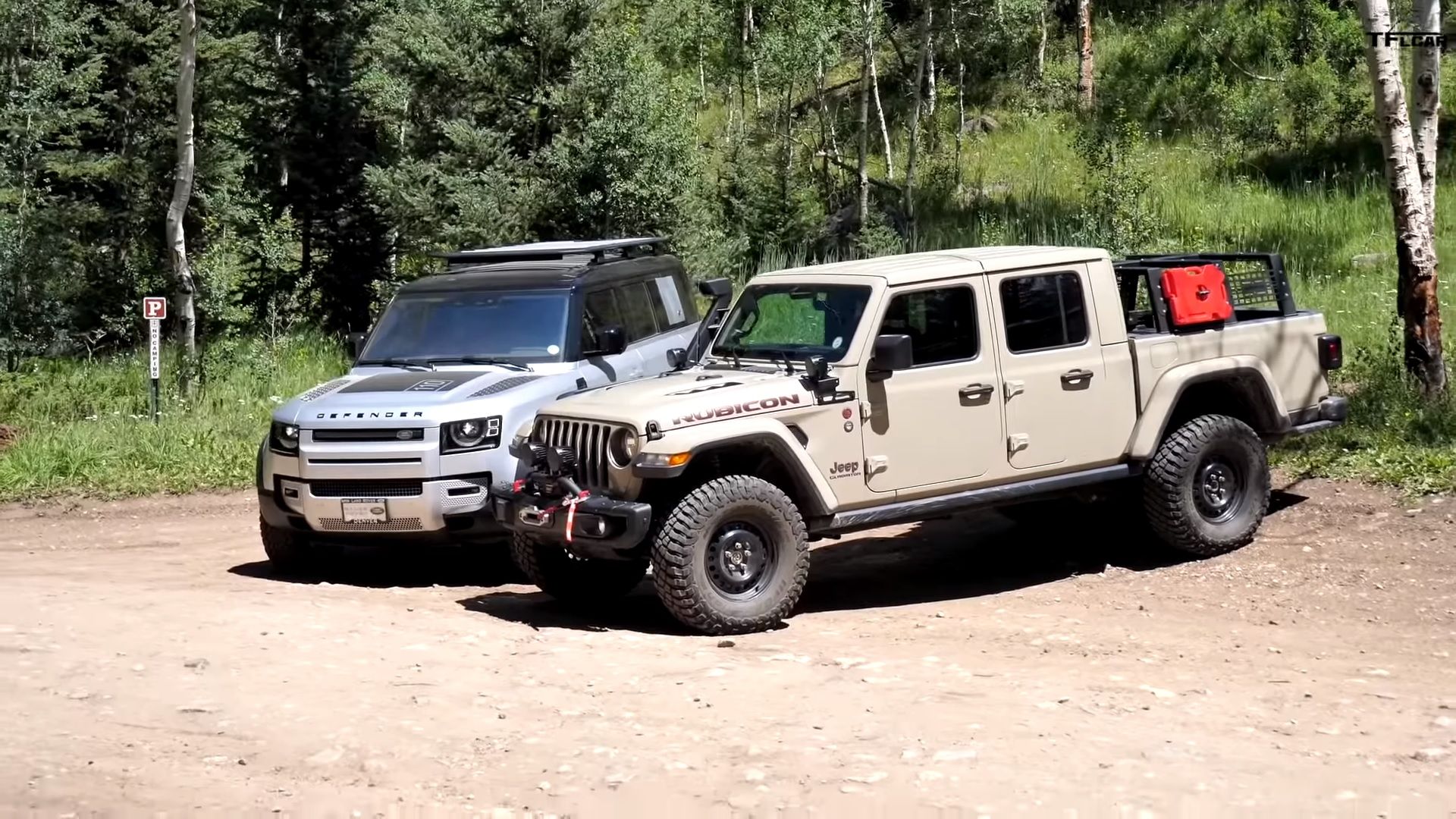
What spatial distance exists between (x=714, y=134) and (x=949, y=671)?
1325 inches

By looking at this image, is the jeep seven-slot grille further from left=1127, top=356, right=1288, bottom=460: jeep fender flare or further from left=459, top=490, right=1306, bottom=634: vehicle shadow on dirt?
left=1127, top=356, right=1288, bottom=460: jeep fender flare

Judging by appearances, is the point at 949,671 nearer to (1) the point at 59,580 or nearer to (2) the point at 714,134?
(1) the point at 59,580

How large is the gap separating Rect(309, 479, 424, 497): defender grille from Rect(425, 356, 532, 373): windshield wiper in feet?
4.30

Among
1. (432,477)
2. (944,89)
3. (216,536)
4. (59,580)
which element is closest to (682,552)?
(432,477)

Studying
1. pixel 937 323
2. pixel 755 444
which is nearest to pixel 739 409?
pixel 755 444

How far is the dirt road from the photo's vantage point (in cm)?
515

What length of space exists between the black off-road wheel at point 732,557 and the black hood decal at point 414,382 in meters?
2.43

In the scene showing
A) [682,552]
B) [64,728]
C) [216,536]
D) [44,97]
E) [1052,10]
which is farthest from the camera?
[1052,10]

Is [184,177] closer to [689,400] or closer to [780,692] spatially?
[689,400]

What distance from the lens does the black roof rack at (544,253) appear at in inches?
456

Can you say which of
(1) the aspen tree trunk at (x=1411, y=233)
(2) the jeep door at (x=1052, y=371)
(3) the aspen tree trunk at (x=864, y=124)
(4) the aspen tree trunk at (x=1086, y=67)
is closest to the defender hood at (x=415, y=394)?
(2) the jeep door at (x=1052, y=371)

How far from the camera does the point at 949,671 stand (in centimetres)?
701

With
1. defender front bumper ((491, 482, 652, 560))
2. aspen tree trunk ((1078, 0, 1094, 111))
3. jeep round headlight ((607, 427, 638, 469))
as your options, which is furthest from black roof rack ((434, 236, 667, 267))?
aspen tree trunk ((1078, 0, 1094, 111))

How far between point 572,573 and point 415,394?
5.33ft
